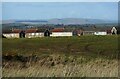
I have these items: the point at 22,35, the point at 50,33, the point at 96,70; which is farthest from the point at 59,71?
the point at 50,33

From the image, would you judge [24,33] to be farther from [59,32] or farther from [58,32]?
[58,32]

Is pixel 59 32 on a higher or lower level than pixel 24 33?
higher

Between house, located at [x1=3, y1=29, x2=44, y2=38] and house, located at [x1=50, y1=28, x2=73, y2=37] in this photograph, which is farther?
house, located at [x1=50, y1=28, x2=73, y2=37]

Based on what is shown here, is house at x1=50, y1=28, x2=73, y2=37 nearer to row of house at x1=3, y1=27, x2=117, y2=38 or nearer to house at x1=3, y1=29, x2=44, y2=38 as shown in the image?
row of house at x1=3, y1=27, x2=117, y2=38

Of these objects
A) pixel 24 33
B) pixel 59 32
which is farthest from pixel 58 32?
pixel 24 33

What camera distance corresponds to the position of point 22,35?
174 feet

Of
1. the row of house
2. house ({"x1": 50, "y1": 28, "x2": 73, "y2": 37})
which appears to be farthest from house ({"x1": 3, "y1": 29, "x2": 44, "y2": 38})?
house ({"x1": 50, "y1": 28, "x2": 73, "y2": 37})

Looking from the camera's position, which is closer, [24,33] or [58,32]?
[24,33]

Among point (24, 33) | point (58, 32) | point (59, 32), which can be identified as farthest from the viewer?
point (58, 32)

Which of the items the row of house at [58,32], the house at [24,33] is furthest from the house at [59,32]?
the house at [24,33]

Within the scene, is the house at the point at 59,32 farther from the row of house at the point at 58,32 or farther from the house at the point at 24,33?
the house at the point at 24,33

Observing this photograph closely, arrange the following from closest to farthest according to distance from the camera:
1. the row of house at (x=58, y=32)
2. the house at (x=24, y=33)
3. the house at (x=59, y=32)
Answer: the house at (x=24, y=33)
the row of house at (x=58, y=32)
the house at (x=59, y=32)

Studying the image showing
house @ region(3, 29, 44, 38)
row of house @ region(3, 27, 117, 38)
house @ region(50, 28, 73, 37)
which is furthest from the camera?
house @ region(50, 28, 73, 37)

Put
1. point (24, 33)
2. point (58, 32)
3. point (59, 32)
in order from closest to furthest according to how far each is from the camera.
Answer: point (24, 33)
point (59, 32)
point (58, 32)
